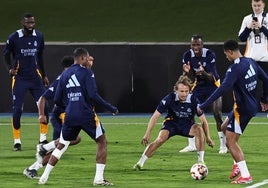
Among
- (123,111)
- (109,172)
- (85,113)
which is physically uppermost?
(85,113)

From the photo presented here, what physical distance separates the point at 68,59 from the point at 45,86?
3.94 metres

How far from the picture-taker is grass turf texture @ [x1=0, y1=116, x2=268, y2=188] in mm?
15586

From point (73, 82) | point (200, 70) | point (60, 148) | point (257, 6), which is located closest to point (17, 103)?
point (200, 70)

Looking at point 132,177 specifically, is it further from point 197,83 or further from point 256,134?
point 256,134

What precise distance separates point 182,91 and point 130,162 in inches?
79.8

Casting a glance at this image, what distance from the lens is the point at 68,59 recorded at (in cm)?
1716

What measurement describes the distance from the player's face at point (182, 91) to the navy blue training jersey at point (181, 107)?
100 mm

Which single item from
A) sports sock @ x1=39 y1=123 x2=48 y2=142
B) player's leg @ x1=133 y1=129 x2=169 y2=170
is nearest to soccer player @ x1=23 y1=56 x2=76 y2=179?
player's leg @ x1=133 y1=129 x2=169 y2=170

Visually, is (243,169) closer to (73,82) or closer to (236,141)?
(236,141)

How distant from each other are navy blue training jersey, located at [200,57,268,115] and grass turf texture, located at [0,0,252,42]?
59.4 ft

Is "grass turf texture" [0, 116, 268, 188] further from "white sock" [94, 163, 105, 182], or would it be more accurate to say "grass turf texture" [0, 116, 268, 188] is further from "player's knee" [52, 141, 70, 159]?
"player's knee" [52, 141, 70, 159]

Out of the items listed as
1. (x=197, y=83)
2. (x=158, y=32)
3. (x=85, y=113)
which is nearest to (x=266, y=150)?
(x=197, y=83)

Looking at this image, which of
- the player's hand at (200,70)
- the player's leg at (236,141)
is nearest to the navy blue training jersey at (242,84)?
the player's leg at (236,141)

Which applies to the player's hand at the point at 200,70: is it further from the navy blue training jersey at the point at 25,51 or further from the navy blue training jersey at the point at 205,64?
the navy blue training jersey at the point at 25,51
